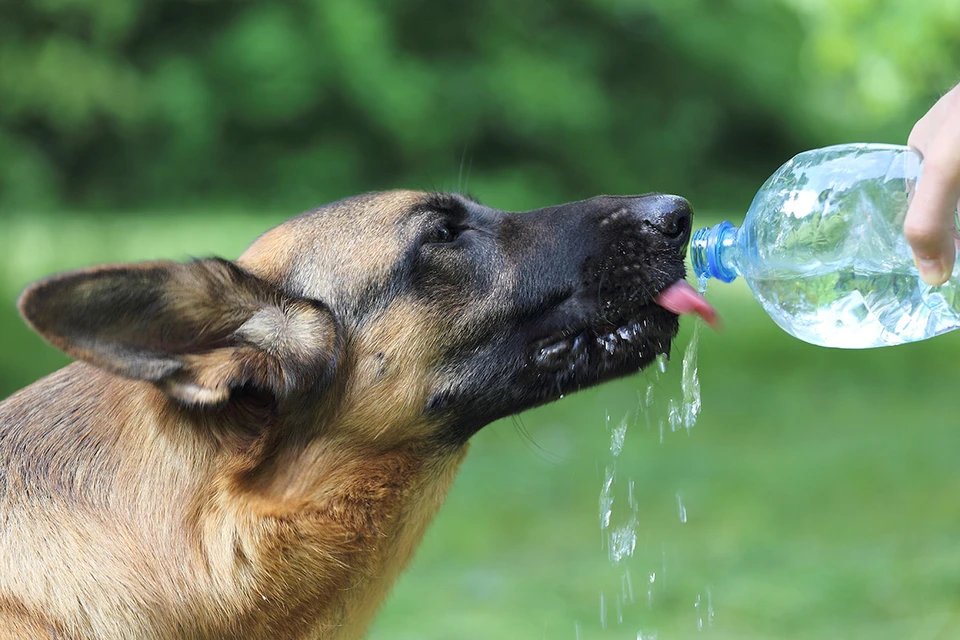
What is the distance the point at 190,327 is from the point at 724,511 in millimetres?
5213

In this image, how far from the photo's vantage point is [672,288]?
3500 millimetres

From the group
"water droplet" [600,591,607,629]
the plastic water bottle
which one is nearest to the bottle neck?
the plastic water bottle

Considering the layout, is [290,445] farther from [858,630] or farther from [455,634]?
[858,630]

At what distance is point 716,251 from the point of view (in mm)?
3633

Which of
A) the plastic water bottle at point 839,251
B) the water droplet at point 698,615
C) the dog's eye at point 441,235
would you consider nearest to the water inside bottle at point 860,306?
the plastic water bottle at point 839,251

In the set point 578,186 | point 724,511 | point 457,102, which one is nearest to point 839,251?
point 724,511

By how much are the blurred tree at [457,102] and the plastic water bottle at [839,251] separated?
15.7m

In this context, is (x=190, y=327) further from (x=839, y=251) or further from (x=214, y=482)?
(x=839, y=251)

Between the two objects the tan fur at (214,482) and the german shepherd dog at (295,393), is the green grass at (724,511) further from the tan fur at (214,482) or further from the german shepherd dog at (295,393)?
the tan fur at (214,482)

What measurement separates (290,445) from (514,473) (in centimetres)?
567

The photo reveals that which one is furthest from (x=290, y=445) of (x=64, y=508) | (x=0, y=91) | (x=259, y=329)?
(x=0, y=91)

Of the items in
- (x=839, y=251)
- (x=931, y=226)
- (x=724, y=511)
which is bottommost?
(x=724, y=511)

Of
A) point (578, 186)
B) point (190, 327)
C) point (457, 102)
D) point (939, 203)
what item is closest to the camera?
point (939, 203)

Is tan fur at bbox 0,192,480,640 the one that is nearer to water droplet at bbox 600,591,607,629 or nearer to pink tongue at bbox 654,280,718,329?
pink tongue at bbox 654,280,718,329
